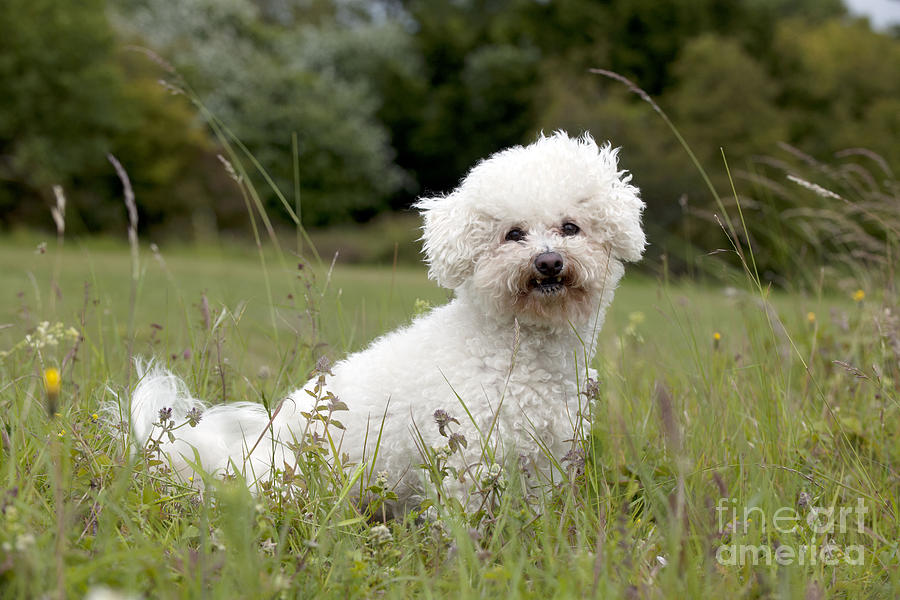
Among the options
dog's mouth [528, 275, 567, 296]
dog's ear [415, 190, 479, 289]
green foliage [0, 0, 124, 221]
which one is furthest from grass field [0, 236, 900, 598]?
green foliage [0, 0, 124, 221]

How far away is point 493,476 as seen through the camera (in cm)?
235

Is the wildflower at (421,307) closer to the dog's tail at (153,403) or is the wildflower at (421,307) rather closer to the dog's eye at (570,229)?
the dog's eye at (570,229)


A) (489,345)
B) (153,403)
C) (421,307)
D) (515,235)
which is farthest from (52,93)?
(489,345)

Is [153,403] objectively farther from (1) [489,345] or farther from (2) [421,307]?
(2) [421,307]

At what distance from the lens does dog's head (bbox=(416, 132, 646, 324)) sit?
2793mm

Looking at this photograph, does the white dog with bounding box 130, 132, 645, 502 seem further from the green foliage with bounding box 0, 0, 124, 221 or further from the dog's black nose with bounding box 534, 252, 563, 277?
the green foliage with bounding box 0, 0, 124, 221

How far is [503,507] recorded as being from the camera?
2.32 meters

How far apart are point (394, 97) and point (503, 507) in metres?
34.2

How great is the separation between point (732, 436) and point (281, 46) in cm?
3260

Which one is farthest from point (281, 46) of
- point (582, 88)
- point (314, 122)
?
point (582, 88)

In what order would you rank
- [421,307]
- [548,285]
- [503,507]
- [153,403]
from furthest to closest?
1. [421,307]
2. [548,285]
3. [153,403]
4. [503,507]

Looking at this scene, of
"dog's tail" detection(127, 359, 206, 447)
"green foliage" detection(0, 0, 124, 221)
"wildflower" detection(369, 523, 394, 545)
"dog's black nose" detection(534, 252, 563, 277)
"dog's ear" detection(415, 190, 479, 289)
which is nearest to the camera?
"wildflower" detection(369, 523, 394, 545)

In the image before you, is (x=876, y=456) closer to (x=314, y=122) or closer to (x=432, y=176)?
(x=314, y=122)

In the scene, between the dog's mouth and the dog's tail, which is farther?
the dog's mouth
